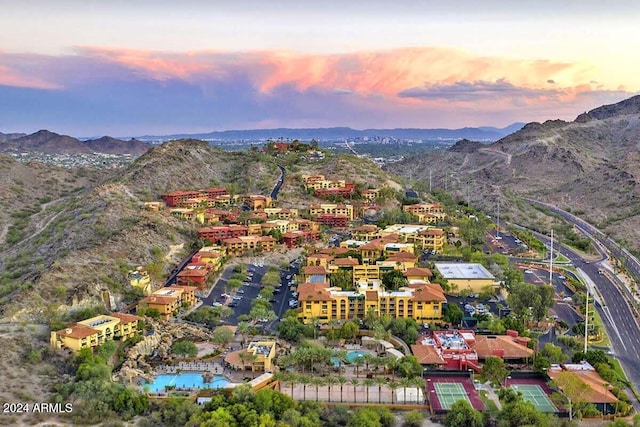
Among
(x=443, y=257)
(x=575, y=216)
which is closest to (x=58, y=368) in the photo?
(x=443, y=257)

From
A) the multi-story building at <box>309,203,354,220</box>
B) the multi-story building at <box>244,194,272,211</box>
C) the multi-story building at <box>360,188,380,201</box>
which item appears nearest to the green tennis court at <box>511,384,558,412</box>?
the multi-story building at <box>309,203,354,220</box>

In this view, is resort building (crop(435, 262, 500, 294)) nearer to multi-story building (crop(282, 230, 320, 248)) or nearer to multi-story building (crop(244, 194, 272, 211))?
multi-story building (crop(282, 230, 320, 248))

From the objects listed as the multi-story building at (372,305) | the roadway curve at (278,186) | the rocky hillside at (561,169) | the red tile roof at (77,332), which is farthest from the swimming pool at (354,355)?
the rocky hillside at (561,169)

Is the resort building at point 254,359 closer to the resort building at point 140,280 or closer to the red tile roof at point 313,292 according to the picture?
the red tile roof at point 313,292

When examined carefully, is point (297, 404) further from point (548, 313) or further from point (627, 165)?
point (627, 165)

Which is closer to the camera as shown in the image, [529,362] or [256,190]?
[529,362]

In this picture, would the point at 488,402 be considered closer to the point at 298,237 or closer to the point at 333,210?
the point at 298,237
